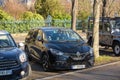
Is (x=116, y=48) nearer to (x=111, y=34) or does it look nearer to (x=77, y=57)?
(x=111, y=34)

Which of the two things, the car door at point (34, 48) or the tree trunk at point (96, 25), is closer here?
the car door at point (34, 48)

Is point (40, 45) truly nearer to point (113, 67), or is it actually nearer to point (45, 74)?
point (45, 74)

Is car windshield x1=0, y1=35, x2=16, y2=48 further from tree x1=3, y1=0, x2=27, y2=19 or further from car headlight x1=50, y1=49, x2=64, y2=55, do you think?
tree x1=3, y1=0, x2=27, y2=19

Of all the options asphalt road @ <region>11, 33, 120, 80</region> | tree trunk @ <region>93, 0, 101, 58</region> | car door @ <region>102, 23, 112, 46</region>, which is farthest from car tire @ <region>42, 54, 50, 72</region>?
car door @ <region>102, 23, 112, 46</region>

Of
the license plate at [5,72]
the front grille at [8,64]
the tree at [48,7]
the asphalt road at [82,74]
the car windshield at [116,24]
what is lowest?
the asphalt road at [82,74]

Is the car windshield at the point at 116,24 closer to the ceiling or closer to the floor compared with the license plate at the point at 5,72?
closer to the ceiling

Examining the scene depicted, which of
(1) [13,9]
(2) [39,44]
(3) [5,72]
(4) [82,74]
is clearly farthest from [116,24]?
(1) [13,9]

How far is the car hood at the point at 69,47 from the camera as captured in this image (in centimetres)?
1267

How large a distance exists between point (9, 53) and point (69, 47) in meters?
3.16

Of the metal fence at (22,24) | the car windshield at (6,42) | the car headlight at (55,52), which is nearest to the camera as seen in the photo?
the car windshield at (6,42)

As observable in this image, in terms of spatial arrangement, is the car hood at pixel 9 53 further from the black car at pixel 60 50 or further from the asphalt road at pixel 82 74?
the black car at pixel 60 50

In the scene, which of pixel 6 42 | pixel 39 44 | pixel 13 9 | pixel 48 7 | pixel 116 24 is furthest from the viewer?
pixel 13 9

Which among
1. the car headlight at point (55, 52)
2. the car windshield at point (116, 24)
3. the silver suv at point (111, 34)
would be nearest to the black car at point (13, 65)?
the car headlight at point (55, 52)

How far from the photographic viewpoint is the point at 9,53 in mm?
10234
